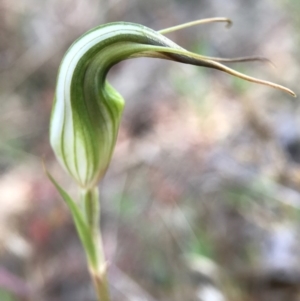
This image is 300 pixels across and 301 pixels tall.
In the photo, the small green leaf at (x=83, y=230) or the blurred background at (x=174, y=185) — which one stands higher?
the blurred background at (x=174, y=185)

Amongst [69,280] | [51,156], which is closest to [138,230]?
[69,280]

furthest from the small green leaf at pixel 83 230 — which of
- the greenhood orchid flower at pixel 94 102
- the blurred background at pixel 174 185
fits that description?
the blurred background at pixel 174 185

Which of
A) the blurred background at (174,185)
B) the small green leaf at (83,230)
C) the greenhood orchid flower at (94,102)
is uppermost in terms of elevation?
the blurred background at (174,185)

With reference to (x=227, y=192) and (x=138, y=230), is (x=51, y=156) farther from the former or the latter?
(x=227, y=192)

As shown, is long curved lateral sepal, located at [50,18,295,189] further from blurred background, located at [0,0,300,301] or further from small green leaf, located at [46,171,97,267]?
blurred background, located at [0,0,300,301]

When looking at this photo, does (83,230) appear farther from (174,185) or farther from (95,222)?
(174,185)

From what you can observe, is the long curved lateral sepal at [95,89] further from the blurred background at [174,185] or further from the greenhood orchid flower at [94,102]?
the blurred background at [174,185]
